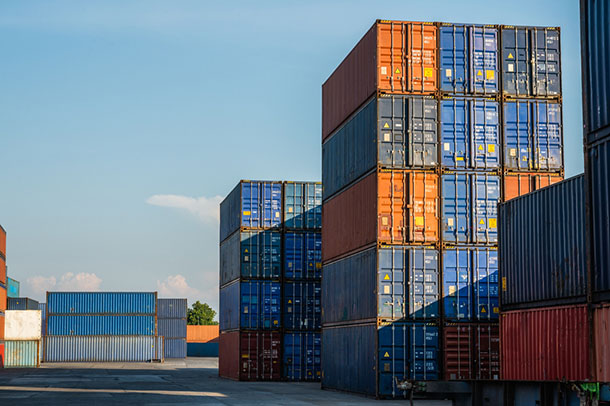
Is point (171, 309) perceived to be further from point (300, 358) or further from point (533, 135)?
point (533, 135)

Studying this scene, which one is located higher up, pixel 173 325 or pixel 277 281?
pixel 277 281

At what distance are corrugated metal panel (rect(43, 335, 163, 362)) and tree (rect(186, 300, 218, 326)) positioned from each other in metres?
84.7

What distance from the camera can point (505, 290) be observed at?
24984 millimetres

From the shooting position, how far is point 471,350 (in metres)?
29.4

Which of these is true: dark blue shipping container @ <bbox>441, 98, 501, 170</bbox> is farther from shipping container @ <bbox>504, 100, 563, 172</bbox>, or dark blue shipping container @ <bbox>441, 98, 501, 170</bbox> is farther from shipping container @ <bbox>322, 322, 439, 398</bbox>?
shipping container @ <bbox>322, 322, 439, 398</bbox>

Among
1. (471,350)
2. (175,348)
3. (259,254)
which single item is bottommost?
(175,348)

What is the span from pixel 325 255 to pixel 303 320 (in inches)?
424

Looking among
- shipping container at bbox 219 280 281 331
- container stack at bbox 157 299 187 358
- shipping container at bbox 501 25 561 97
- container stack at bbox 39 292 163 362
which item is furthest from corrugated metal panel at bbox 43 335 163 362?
shipping container at bbox 501 25 561 97

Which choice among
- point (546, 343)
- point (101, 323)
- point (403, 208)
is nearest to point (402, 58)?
point (403, 208)

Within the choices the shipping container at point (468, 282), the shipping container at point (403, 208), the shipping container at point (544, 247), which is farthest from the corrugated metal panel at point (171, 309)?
the shipping container at point (544, 247)

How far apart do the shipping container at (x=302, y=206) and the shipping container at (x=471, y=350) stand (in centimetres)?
1813

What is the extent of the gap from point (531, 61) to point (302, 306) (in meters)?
20.3

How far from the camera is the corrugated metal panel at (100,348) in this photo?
281 feet

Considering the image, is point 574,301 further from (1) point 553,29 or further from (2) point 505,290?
(1) point 553,29
